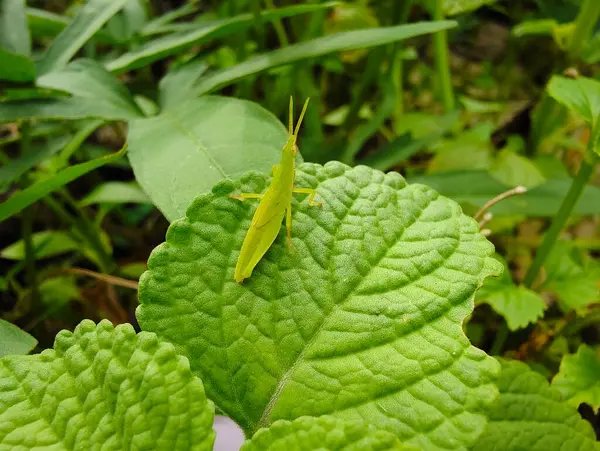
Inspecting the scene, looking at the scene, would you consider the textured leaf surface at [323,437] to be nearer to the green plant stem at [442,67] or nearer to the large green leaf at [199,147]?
the large green leaf at [199,147]

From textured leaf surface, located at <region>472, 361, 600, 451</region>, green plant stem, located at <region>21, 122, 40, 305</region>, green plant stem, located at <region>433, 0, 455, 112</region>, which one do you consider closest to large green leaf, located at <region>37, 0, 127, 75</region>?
green plant stem, located at <region>21, 122, 40, 305</region>

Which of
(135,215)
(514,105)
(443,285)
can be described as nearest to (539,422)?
(443,285)

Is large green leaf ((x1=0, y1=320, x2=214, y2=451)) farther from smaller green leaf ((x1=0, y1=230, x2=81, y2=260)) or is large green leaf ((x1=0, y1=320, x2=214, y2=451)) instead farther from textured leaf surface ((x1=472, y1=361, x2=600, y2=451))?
smaller green leaf ((x1=0, y1=230, x2=81, y2=260))

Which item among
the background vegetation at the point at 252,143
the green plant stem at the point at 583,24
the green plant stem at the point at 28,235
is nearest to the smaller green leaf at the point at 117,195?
the background vegetation at the point at 252,143

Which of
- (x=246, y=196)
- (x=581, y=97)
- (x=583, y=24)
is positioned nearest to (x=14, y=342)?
(x=246, y=196)

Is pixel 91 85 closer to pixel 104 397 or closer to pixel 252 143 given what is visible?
pixel 252 143

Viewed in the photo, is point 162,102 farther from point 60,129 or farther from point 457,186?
point 457,186
